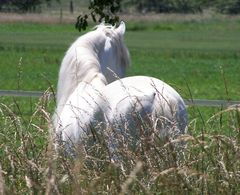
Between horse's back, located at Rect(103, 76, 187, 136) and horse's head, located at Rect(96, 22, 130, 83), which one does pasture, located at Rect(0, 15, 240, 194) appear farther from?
horse's head, located at Rect(96, 22, 130, 83)

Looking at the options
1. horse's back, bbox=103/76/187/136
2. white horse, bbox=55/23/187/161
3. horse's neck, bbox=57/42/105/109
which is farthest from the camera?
horse's neck, bbox=57/42/105/109

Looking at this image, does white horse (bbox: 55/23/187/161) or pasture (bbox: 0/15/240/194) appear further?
white horse (bbox: 55/23/187/161)

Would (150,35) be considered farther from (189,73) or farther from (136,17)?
(189,73)

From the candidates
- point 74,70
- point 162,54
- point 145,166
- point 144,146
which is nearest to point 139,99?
point 74,70

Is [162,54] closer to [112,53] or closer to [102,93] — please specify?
[112,53]

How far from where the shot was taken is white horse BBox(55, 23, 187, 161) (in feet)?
26.2

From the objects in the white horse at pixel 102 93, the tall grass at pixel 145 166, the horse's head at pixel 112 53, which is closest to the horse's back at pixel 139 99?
the white horse at pixel 102 93

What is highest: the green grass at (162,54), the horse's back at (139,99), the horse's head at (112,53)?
the horse's back at (139,99)

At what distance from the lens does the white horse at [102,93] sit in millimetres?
7996

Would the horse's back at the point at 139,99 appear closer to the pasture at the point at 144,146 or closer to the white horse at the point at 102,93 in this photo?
the white horse at the point at 102,93

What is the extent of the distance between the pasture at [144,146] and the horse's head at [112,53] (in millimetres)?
667

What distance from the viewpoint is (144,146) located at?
5.71 m

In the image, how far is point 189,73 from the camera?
34.2 metres

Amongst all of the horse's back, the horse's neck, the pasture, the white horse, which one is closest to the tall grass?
the pasture
